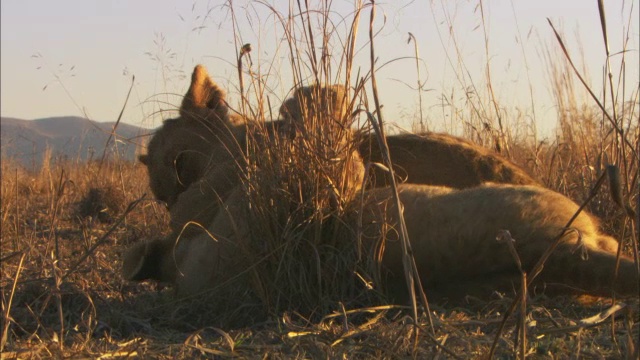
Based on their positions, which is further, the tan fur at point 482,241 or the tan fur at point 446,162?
the tan fur at point 446,162

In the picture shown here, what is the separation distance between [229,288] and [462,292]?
3.38 feet

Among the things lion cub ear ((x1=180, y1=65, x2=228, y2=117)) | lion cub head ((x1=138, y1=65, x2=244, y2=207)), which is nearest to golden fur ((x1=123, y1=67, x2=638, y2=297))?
lion cub head ((x1=138, y1=65, x2=244, y2=207))

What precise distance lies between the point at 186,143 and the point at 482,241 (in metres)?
2.50

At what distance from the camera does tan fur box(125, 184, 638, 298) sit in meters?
3.28

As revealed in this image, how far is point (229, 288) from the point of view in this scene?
385cm

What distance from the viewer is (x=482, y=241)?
11.2 ft

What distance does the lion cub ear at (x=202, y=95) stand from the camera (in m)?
5.40

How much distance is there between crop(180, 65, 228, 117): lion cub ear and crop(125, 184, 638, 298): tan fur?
1706 millimetres

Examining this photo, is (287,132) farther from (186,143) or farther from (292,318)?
(186,143)

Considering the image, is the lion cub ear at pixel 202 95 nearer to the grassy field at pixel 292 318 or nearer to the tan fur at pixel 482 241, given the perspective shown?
the grassy field at pixel 292 318

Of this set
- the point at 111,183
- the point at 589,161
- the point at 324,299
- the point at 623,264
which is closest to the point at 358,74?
the point at 324,299

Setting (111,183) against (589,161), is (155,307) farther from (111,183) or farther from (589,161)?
(111,183)

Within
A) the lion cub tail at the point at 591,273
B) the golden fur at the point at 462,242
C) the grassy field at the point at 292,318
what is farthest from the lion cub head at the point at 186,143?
the lion cub tail at the point at 591,273

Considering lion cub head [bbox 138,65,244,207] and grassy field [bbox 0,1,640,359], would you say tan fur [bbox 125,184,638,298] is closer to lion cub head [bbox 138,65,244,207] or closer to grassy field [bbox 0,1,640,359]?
grassy field [bbox 0,1,640,359]
